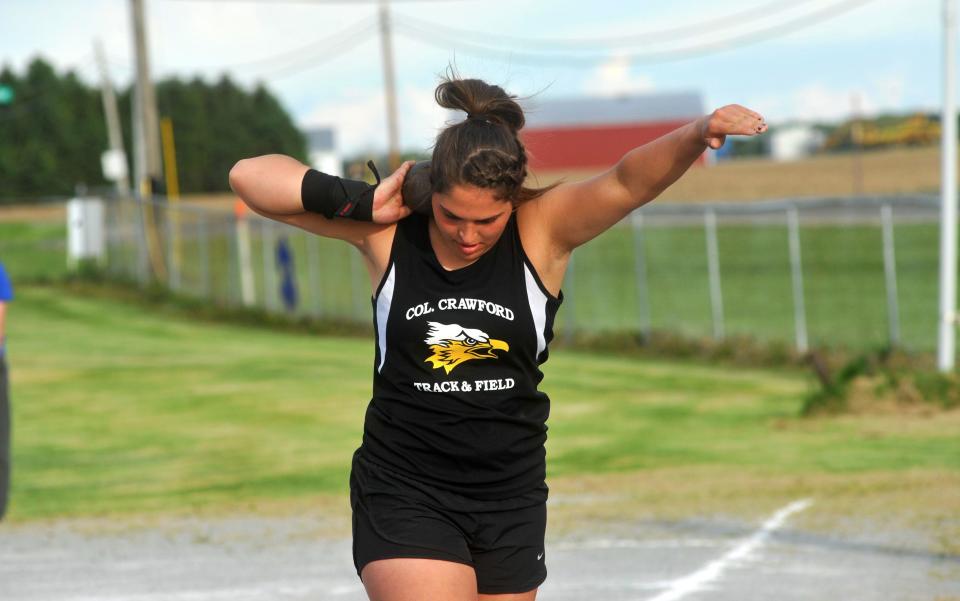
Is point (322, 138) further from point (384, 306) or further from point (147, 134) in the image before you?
point (384, 306)

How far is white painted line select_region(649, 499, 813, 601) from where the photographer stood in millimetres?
7285

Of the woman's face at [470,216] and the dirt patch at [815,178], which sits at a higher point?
the dirt patch at [815,178]

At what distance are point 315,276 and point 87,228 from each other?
30.5ft

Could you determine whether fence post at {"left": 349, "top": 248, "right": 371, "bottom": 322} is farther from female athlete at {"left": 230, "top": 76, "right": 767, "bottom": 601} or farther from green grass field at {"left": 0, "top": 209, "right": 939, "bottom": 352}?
female athlete at {"left": 230, "top": 76, "right": 767, "bottom": 601}

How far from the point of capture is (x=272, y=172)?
4.24 m

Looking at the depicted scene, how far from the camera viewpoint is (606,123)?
97.6 meters

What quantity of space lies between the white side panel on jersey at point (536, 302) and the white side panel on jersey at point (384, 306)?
0.39 m

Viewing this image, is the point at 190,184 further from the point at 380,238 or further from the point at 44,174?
the point at 380,238

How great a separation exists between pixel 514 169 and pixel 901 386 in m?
11.3

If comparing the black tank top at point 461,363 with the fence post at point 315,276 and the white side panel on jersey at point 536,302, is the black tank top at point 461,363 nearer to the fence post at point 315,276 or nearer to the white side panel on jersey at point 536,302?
the white side panel on jersey at point 536,302

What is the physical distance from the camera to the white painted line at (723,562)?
7.29 meters

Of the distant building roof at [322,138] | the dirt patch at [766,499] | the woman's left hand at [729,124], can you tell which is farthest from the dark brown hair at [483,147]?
the distant building roof at [322,138]

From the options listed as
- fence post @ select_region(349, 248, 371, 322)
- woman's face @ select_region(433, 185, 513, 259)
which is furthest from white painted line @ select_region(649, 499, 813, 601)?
fence post @ select_region(349, 248, 371, 322)

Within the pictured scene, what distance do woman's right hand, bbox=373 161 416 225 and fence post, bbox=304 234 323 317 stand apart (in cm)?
2478
